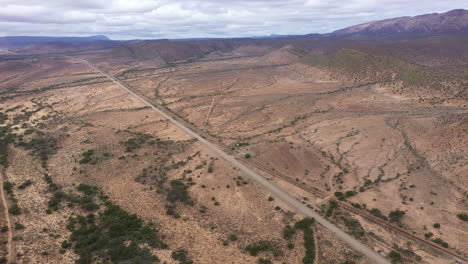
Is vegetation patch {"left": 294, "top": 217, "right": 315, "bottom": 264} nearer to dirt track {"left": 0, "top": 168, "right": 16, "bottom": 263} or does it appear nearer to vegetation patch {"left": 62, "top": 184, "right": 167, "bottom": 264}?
vegetation patch {"left": 62, "top": 184, "right": 167, "bottom": 264}

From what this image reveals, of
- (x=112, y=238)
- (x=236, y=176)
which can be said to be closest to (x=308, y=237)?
(x=236, y=176)

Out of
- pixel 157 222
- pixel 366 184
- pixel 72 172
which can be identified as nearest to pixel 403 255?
pixel 366 184

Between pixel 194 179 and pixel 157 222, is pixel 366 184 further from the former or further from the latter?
pixel 157 222

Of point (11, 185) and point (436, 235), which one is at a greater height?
point (11, 185)

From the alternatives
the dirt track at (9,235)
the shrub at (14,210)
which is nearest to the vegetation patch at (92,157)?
the dirt track at (9,235)

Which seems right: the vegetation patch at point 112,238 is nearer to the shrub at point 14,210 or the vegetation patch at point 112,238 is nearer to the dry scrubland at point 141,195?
the dry scrubland at point 141,195

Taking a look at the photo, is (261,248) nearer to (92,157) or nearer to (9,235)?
(9,235)
